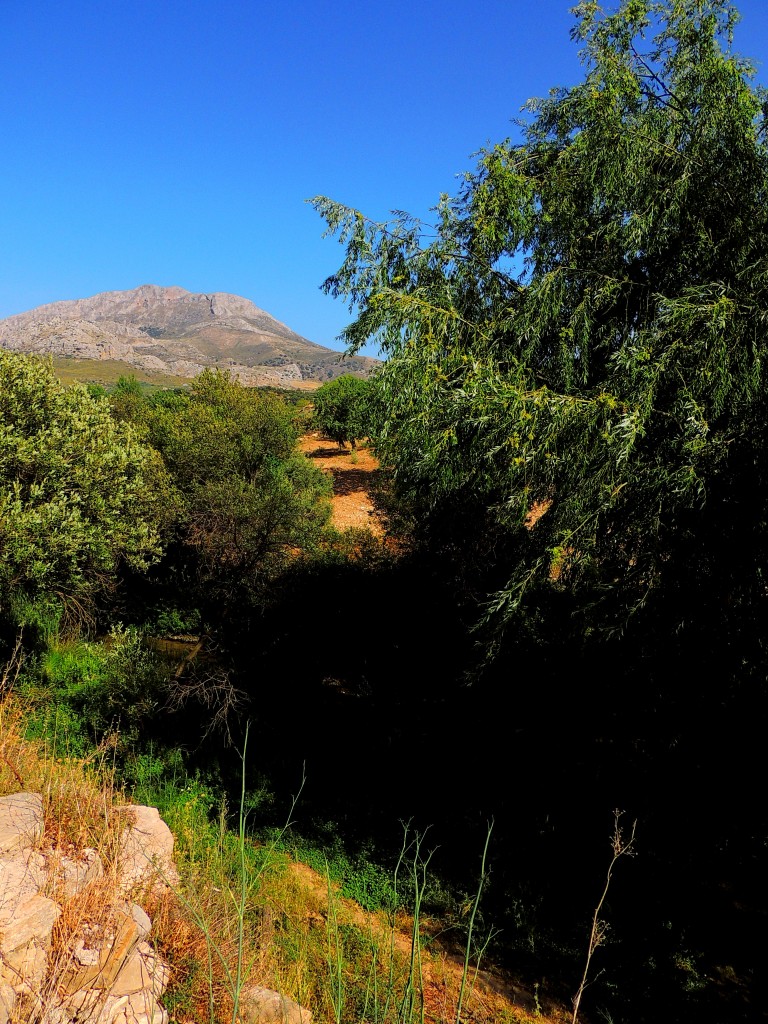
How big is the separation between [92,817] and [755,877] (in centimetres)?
765

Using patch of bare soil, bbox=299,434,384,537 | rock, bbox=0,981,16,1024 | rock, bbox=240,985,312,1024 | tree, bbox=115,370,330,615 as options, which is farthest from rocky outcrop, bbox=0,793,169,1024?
patch of bare soil, bbox=299,434,384,537

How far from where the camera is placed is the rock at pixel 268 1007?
3.76 metres

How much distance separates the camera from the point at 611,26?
24.7 ft

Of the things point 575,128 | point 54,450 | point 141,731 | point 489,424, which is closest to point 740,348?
point 489,424

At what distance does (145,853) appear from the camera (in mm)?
4891

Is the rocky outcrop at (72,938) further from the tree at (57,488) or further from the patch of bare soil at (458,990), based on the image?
the tree at (57,488)

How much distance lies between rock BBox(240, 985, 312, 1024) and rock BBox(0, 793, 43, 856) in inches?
76.5

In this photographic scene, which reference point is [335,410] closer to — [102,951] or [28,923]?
[28,923]

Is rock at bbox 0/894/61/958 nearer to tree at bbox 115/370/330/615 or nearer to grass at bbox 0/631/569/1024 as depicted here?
grass at bbox 0/631/569/1024

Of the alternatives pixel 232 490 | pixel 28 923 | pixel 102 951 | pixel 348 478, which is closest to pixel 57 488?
pixel 232 490

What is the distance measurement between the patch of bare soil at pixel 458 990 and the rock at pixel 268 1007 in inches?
44.4

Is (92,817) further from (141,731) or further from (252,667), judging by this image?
(252,667)

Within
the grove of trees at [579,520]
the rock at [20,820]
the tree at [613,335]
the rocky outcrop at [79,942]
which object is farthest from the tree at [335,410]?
the rocky outcrop at [79,942]

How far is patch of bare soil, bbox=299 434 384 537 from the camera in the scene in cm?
2247
